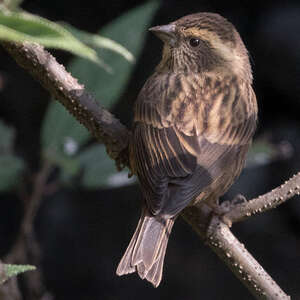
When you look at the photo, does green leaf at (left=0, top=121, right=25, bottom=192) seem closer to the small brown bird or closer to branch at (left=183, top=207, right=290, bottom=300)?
the small brown bird

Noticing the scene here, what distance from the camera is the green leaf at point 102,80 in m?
2.95

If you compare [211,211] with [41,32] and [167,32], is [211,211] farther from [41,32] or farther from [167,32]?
[41,32]

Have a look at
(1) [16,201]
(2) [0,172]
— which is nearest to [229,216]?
(2) [0,172]

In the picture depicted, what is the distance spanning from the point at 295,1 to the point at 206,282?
7.12ft

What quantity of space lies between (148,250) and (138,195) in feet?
7.18

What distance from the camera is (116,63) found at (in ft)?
9.79

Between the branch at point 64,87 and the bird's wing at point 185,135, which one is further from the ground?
the branch at point 64,87

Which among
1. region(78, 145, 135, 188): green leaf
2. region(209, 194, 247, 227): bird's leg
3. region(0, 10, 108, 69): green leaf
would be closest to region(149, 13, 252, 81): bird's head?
region(78, 145, 135, 188): green leaf

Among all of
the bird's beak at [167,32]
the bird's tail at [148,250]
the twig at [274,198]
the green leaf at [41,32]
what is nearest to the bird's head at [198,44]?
the bird's beak at [167,32]

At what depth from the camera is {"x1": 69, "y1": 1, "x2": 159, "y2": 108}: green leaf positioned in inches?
116

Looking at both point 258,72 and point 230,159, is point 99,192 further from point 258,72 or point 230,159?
point 230,159

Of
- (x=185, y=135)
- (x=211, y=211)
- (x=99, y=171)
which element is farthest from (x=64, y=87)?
(x=99, y=171)

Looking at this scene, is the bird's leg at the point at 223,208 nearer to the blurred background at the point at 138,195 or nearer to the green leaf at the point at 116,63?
the green leaf at the point at 116,63

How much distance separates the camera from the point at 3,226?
430 cm
